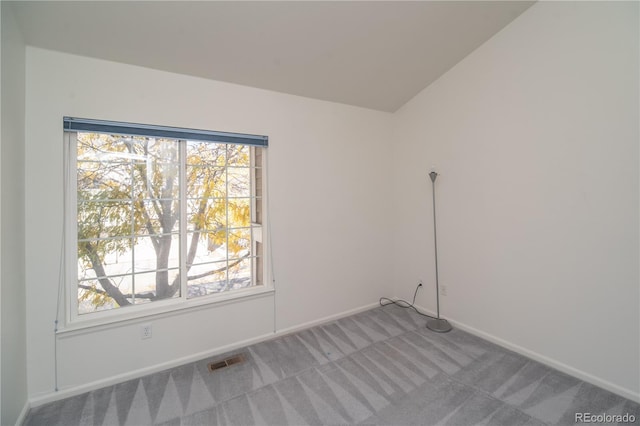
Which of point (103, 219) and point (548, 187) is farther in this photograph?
point (548, 187)

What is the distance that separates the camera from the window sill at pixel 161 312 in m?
2.08

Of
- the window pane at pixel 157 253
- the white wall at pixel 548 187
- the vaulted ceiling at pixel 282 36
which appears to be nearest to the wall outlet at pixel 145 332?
the window pane at pixel 157 253

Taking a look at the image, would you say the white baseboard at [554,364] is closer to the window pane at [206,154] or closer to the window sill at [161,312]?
the window sill at [161,312]

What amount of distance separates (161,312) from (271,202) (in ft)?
4.35

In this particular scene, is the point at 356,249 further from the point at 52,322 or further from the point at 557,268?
the point at 52,322

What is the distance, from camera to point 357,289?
350cm

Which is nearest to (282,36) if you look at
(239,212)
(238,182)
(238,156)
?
(238,156)

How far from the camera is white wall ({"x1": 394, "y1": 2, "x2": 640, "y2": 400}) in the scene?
6.64 ft

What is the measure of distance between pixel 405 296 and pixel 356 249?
35.7 inches

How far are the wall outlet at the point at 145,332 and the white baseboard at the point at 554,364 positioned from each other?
2906 millimetres

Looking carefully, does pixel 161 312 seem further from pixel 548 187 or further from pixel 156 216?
pixel 548 187

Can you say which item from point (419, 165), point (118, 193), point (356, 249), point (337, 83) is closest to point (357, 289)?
point (356, 249)

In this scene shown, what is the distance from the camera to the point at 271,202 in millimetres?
2867
